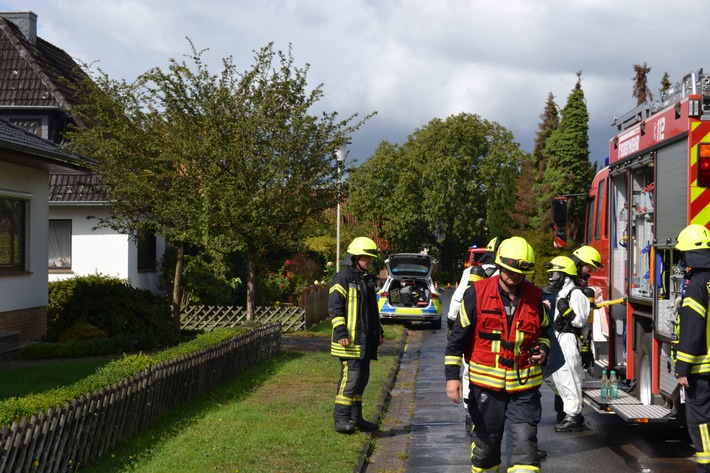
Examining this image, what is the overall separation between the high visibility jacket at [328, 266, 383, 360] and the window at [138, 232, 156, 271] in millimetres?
16289

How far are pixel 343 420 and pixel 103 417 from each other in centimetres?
258

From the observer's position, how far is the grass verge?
26.7ft

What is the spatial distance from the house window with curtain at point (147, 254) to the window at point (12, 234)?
7.46 meters

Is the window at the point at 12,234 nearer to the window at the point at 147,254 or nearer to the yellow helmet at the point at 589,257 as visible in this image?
the window at the point at 147,254

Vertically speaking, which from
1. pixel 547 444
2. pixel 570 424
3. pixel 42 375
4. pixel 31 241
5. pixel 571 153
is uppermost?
pixel 571 153

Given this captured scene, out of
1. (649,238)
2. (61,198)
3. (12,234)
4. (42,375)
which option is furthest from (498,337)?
(61,198)

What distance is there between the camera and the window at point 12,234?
17.2 meters

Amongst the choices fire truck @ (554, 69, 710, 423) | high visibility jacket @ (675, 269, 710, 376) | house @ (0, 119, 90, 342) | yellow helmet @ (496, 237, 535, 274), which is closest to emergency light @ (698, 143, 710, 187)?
fire truck @ (554, 69, 710, 423)

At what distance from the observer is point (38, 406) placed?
7324mm

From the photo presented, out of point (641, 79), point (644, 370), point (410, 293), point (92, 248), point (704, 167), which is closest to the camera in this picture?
point (704, 167)

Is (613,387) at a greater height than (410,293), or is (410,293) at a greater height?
(410,293)

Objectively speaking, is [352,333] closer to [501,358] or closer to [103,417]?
[103,417]

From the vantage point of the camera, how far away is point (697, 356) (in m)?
7.17

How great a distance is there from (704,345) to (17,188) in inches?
528
